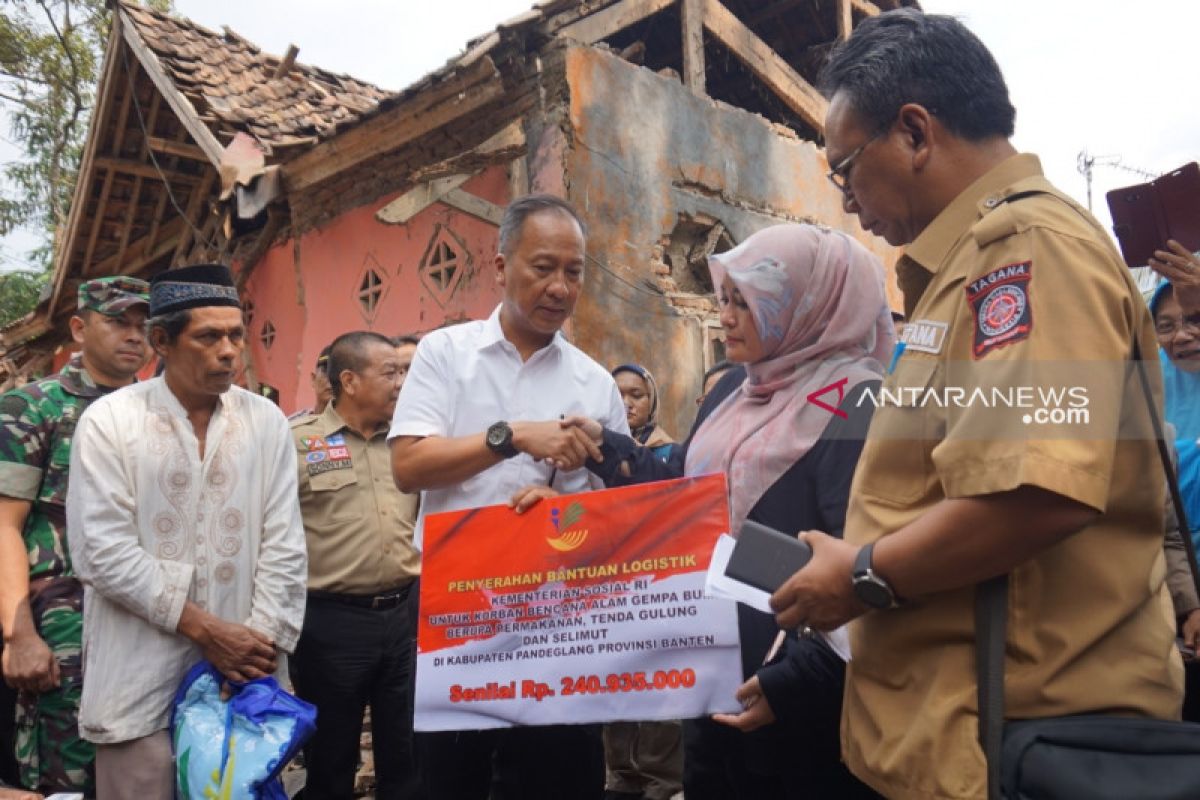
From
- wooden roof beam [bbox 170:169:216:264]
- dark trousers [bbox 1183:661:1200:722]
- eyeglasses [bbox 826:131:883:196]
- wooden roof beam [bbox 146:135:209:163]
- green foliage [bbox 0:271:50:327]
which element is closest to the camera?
eyeglasses [bbox 826:131:883:196]

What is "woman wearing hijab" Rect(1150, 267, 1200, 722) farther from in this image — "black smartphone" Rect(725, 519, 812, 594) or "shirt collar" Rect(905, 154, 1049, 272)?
"black smartphone" Rect(725, 519, 812, 594)

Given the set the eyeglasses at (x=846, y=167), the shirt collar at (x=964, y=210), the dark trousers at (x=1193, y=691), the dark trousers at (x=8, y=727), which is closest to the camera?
the shirt collar at (x=964, y=210)

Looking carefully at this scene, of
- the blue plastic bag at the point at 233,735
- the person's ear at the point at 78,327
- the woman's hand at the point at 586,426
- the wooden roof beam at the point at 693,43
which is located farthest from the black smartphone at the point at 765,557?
the wooden roof beam at the point at 693,43

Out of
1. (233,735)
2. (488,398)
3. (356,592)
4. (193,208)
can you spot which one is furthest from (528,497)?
(193,208)

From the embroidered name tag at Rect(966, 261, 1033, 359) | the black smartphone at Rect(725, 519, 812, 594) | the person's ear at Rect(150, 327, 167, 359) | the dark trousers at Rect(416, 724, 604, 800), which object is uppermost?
the person's ear at Rect(150, 327, 167, 359)

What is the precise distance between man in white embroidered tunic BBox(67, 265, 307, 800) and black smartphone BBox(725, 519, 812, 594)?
1737 millimetres

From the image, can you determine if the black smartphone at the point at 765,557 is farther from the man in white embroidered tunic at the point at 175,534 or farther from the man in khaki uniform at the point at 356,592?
the man in khaki uniform at the point at 356,592

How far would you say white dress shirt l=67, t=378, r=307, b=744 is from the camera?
2.51m

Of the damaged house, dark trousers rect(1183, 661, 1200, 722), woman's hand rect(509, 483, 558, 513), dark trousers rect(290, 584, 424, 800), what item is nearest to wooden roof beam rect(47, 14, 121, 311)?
the damaged house

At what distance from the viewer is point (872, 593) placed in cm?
133

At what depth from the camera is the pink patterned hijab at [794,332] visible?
1.94m

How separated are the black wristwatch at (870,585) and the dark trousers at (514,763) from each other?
1215 millimetres

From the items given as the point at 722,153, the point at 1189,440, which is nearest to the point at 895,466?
the point at 1189,440

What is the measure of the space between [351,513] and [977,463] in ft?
10.4
